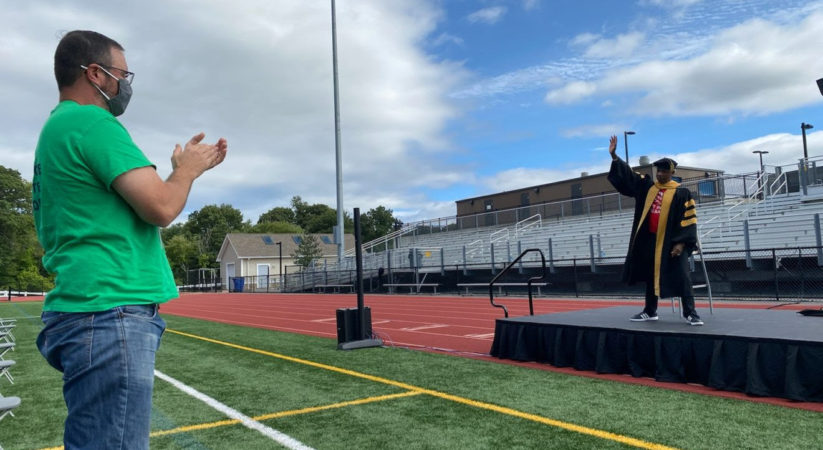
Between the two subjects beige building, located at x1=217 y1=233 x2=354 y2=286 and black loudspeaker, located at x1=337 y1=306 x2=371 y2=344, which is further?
beige building, located at x1=217 y1=233 x2=354 y2=286

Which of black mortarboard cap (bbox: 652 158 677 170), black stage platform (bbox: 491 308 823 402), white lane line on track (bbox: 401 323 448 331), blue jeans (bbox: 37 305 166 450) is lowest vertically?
white lane line on track (bbox: 401 323 448 331)

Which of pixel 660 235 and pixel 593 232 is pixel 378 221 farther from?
pixel 660 235

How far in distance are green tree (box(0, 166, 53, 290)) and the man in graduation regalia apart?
163 ft

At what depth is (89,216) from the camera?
1.69 metres

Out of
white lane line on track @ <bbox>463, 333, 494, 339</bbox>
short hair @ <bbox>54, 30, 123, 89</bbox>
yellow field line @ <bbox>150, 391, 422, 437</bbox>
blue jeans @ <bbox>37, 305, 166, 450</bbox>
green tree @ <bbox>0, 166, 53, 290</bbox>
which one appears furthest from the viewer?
green tree @ <bbox>0, 166, 53, 290</bbox>

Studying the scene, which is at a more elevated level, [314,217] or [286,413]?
[314,217]

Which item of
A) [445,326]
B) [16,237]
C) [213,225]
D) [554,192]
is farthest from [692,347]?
[213,225]

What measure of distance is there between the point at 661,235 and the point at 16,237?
53.6m

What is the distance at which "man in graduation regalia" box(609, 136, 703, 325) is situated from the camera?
22.2 feet

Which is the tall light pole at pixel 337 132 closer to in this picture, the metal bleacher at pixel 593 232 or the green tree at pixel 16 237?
the metal bleacher at pixel 593 232

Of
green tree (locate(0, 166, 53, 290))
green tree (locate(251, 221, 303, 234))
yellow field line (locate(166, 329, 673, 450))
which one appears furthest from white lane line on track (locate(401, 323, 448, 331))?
green tree (locate(251, 221, 303, 234))

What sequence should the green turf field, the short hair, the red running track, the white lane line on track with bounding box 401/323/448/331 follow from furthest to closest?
1. the white lane line on track with bounding box 401/323/448/331
2. the red running track
3. the green turf field
4. the short hair

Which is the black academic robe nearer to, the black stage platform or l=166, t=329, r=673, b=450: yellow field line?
the black stage platform

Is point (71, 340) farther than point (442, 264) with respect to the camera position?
No
